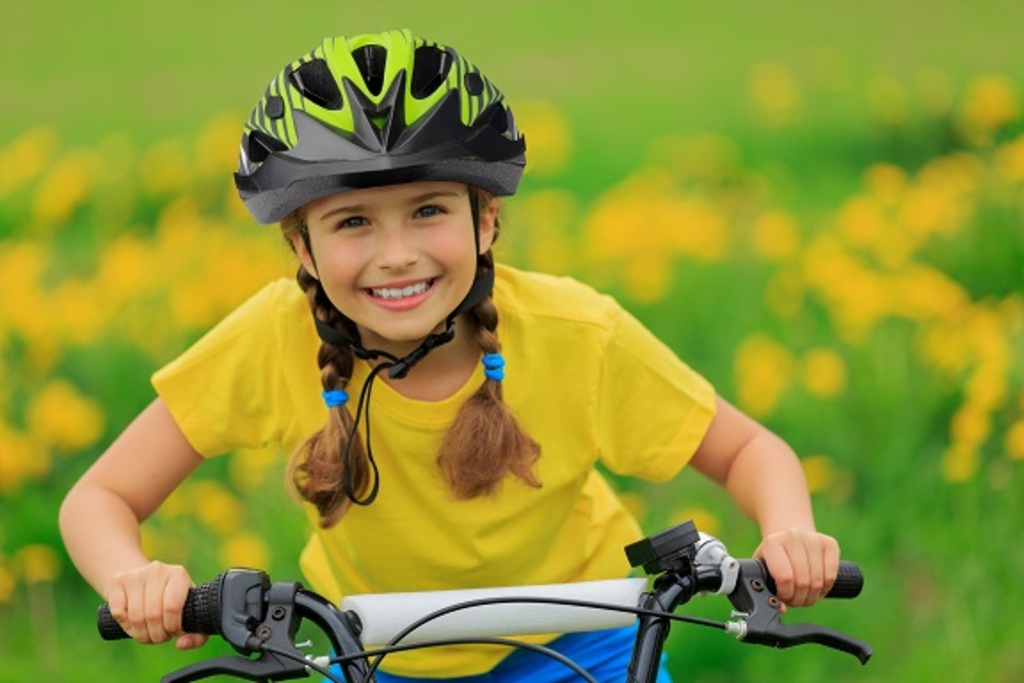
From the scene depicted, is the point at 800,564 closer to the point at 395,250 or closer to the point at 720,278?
the point at 395,250

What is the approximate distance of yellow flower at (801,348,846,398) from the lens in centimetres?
530

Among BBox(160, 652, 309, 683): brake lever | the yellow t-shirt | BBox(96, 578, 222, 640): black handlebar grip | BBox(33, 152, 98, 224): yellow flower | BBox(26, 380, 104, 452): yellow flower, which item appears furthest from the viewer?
BBox(33, 152, 98, 224): yellow flower

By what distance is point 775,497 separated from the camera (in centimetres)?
319

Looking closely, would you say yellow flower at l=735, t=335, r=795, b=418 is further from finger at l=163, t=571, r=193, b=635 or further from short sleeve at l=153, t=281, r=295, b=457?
finger at l=163, t=571, r=193, b=635

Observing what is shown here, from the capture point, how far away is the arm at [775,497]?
2.79m

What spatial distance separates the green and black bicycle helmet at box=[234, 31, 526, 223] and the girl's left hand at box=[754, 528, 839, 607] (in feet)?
2.72

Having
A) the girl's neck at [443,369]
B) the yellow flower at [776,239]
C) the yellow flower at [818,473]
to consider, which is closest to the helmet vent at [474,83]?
the girl's neck at [443,369]

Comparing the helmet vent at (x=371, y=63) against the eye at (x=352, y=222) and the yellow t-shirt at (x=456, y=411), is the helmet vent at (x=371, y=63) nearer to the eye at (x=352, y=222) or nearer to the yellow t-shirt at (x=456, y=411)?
the eye at (x=352, y=222)

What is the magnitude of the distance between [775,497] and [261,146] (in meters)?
1.08

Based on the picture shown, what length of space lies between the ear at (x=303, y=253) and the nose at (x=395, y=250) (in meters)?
0.22

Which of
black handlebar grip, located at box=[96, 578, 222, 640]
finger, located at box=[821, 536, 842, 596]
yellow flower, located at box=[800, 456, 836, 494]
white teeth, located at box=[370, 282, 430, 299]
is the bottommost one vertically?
yellow flower, located at box=[800, 456, 836, 494]

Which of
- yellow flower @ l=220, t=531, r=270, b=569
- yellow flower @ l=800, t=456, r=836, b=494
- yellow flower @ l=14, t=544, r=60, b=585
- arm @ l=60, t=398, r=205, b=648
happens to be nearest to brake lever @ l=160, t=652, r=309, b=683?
arm @ l=60, t=398, r=205, b=648

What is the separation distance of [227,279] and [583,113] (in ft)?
8.87

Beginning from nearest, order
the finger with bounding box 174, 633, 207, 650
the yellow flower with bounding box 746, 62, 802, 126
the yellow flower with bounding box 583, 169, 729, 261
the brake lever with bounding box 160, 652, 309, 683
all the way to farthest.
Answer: the brake lever with bounding box 160, 652, 309, 683, the finger with bounding box 174, 633, 207, 650, the yellow flower with bounding box 583, 169, 729, 261, the yellow flower with bounding box 746, 62, 802, 126
